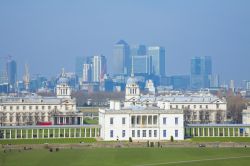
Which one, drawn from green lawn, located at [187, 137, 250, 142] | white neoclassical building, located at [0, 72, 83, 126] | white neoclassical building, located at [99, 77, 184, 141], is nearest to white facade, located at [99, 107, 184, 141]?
white neoclassical building, located at [99, 77, 184, 141]

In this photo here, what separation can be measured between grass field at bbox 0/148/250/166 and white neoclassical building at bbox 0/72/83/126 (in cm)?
4487

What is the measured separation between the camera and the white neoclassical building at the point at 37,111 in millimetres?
119750

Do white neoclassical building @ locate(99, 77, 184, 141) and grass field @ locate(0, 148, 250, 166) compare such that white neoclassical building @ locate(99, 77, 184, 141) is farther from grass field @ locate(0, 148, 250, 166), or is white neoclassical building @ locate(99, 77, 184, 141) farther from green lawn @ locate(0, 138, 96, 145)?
grass field @ locate(0, 148, 250, 166)

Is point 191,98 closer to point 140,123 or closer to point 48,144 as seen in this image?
point 140,123

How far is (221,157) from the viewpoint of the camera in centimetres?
6681

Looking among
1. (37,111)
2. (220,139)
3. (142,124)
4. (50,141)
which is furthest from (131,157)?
(37,111)

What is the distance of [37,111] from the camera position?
4865 inches

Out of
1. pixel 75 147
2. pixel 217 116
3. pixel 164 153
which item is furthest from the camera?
pixel 217 116

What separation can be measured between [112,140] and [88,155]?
17.9 metres

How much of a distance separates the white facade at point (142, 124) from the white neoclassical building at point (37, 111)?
1149 inches

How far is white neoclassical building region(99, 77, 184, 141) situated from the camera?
3484 inches

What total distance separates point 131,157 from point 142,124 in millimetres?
22028

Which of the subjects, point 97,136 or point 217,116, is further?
point 217,116

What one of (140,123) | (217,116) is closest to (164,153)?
(140,123)
